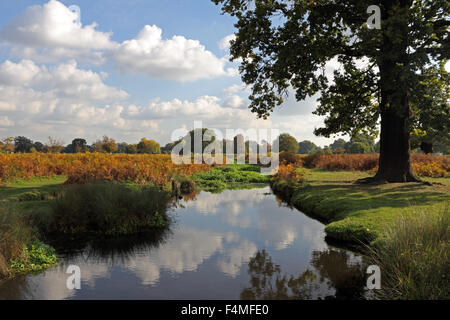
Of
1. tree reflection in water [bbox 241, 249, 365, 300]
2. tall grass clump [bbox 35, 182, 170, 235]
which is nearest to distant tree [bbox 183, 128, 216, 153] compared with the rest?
tall grass clump [bbox 35, 182, 170, 235]

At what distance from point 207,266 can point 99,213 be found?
5076 millimetres

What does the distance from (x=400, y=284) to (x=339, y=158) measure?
32.7 meters

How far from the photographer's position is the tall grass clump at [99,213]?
11.5m

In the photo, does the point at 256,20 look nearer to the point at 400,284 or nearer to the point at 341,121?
the point at 341,121

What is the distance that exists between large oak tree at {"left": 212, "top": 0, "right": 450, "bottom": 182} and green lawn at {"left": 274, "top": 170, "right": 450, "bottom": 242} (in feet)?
11.5

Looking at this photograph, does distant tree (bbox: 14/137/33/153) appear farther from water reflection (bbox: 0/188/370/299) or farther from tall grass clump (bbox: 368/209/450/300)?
tall grass clump (bbox: 368/209/450/300)

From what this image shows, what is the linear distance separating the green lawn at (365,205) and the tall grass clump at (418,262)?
1314 mm

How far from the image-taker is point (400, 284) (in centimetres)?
636

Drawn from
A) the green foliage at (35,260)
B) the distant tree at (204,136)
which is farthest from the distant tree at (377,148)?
the green foliage at (35,260)

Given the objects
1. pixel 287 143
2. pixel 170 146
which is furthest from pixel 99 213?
pixel 170 146

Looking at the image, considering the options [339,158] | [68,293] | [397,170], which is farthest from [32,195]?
[339,158]

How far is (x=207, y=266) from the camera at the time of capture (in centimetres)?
866

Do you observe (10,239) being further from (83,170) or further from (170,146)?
(170,146)
